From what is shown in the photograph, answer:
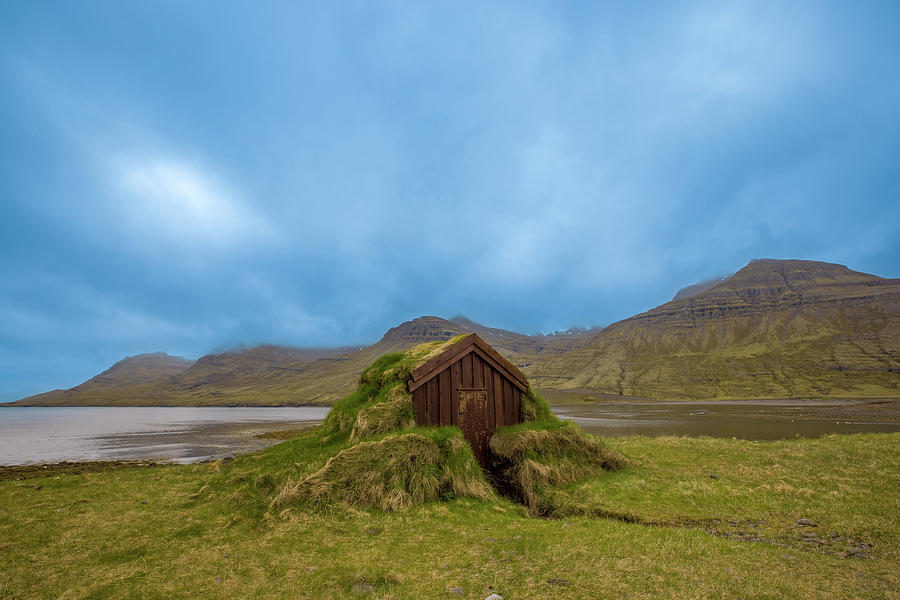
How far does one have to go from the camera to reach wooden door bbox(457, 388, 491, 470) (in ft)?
41.1

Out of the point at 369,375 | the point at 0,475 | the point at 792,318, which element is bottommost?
the point at 0,475

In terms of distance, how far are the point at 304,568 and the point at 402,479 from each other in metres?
3.62

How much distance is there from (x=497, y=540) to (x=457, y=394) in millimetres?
5351

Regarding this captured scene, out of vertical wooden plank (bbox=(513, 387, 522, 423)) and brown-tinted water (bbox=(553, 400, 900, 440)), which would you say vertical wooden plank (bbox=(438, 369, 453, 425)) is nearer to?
vertical wooden plank (bbox=(513, 387, 522, 423))

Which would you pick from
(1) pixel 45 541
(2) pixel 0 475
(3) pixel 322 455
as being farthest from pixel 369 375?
(2) pixel 0 475

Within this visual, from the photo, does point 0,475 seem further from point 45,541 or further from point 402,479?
point 402,479

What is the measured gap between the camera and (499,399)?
13.5 metres

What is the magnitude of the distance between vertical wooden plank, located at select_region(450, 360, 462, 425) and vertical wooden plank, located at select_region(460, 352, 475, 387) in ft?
0.39

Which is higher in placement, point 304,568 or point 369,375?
point 369,375

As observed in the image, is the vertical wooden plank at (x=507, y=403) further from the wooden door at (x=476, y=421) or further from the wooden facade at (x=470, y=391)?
the wooden door at (x=476, y=421)

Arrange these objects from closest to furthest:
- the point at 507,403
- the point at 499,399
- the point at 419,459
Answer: the point at 419,459, the point at 499,399, the point at 507,403

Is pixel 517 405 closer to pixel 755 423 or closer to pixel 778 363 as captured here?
pixel 755 423

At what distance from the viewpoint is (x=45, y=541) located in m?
8.51

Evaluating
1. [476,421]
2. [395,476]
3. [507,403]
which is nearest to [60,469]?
[395,476]
